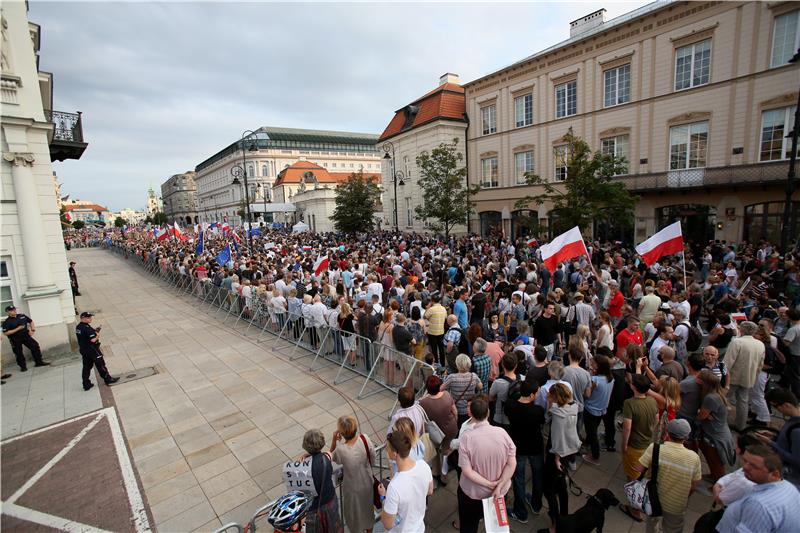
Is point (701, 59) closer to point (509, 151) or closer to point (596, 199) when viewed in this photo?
point (596, 199)

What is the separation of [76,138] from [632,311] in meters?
20.0

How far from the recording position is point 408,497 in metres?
3.25

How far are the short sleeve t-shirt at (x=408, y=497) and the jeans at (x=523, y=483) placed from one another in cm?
165

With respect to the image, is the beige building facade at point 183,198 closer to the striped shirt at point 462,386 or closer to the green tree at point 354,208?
the green tree at point 354,208

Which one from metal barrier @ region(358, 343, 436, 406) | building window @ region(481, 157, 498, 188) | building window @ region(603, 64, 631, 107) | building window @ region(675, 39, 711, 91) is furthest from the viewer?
building window @ region(481, 157, 498, 188)

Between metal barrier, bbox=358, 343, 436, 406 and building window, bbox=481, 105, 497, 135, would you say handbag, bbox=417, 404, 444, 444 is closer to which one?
metal barrier, bbox=358, 343, 436, 406

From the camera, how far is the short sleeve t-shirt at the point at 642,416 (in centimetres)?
446

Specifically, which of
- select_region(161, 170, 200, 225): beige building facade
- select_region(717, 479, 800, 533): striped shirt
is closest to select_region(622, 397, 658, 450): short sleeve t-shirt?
select_region(717, 479, 800, 533): striped shirt

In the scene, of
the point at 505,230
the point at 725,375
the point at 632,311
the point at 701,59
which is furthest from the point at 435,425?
the point at 505,230

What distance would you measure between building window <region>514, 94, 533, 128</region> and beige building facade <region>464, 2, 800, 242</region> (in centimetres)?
7

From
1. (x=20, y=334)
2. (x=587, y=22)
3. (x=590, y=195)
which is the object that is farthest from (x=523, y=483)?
(x=587, y=22)

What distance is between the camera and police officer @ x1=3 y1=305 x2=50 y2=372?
965cm

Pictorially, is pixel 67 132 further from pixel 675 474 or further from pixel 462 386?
pixel 675 474

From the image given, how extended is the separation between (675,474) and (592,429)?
1.79 metres
